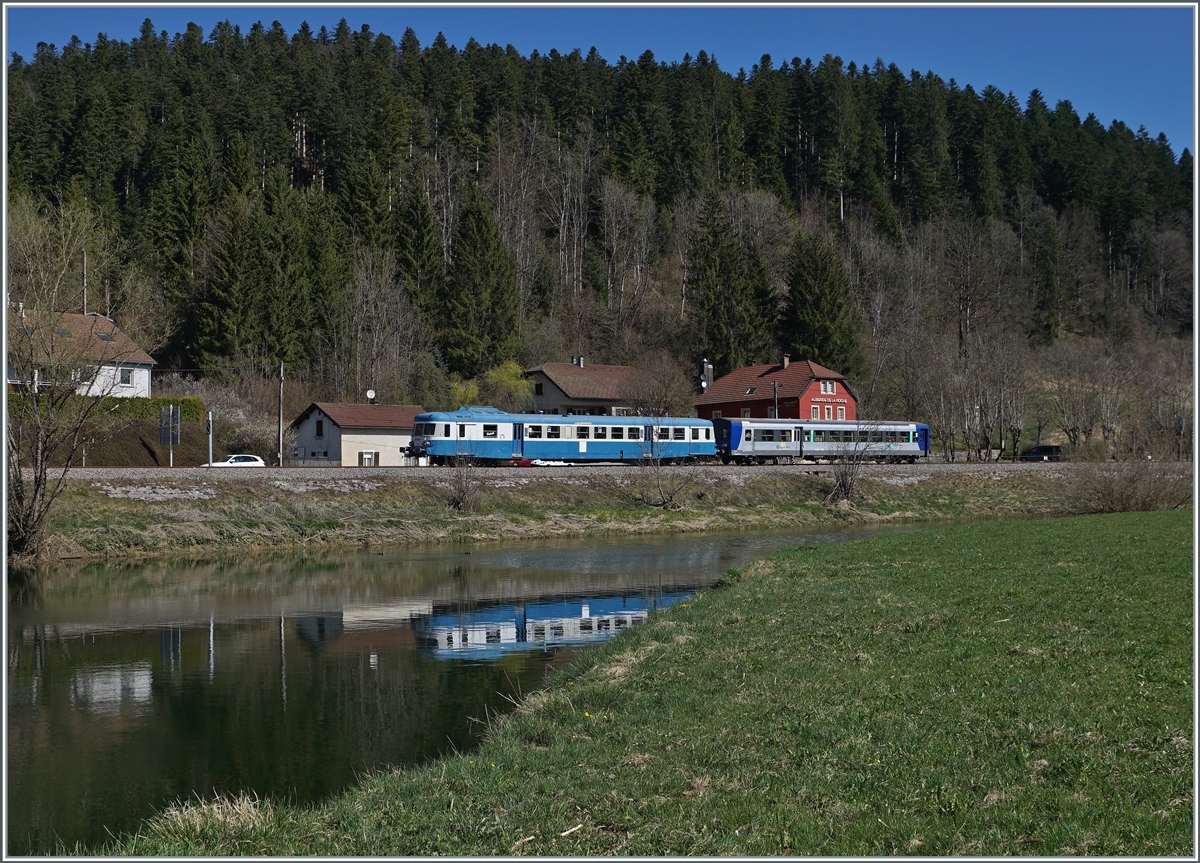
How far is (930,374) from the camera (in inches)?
2778

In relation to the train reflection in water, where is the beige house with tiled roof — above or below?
above

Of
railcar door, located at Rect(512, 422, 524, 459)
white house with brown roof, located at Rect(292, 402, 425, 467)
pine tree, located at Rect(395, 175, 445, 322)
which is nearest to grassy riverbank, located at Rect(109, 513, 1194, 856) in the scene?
railcar door, located at Rect(512, 422, 524, 459)

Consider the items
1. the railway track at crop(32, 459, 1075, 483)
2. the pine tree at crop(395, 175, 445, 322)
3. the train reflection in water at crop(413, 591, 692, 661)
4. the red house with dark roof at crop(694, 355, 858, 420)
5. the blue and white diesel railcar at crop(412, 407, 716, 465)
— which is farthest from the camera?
the pine tree at crop(395, 175, 445, 322)

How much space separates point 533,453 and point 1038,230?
7070cm

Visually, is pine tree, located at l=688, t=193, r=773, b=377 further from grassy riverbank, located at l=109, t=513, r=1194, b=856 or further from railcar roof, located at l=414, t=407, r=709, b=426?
grassy riverbank, located at l=109, t=513, r=1194, b=856

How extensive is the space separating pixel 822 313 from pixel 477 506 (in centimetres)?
4616

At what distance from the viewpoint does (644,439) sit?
176 ft

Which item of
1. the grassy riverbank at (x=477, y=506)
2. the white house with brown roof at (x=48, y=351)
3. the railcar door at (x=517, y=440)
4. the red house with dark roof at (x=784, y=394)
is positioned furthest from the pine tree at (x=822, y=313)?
the white house with brown roof at (x=48, y=351)

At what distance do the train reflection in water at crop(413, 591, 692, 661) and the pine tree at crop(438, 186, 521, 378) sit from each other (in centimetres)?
4979

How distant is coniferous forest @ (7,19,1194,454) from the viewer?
6812 centimetres

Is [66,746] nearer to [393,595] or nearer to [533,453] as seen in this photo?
[393,595]

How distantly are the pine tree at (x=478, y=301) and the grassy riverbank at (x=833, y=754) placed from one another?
5784 centimetres

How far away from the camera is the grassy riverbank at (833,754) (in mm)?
6926

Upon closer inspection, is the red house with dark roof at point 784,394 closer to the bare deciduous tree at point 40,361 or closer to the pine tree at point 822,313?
the pine tree at point 822,313
